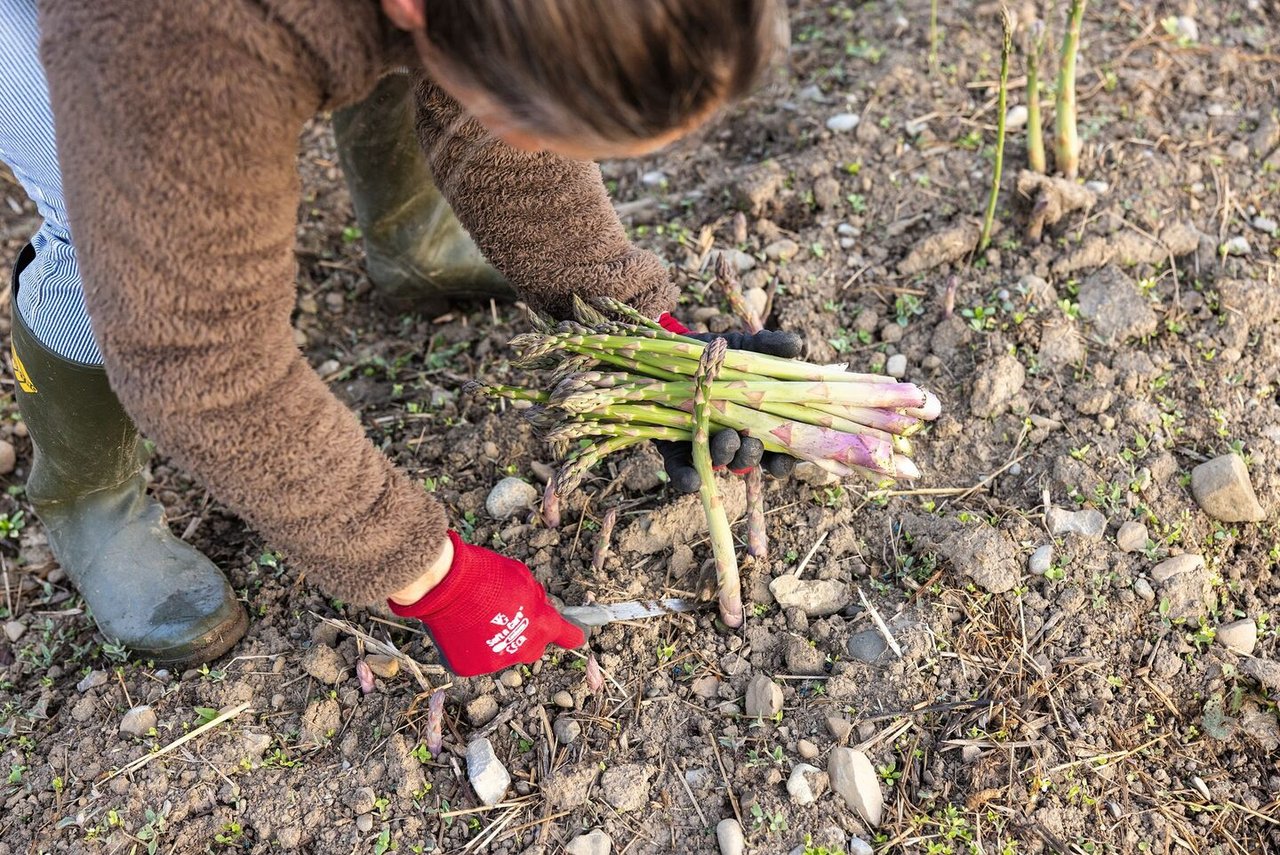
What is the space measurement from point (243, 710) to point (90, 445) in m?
0.65

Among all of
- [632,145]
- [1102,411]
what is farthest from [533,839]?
[1102,411]

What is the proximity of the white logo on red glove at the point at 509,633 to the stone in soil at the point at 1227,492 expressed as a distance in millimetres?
1498

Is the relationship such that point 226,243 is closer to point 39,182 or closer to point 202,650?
point 39,182

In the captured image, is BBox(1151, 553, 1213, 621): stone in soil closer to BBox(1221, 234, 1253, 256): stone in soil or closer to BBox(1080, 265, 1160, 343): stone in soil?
BBox(1080, 265, 1160, 343): stone in soil

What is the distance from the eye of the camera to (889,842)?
6.03 ft

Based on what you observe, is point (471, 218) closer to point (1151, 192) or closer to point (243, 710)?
point (243, 710)

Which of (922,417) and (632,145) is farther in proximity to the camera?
(922,417)

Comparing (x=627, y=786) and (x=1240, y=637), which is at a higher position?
(x=627, y=786)

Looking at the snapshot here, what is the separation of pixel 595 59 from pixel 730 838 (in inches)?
52.7

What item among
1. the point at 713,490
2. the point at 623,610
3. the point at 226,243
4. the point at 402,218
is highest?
the point at 226,243

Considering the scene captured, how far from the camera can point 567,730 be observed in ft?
6.57

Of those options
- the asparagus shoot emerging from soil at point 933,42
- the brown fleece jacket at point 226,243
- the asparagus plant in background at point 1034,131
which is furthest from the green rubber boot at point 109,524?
the asparagus shoot emerging from soil at point 933,42

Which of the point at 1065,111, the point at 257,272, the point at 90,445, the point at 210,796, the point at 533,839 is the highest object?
the point at 257,272

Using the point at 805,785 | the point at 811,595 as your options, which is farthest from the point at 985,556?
the point at 805,785
